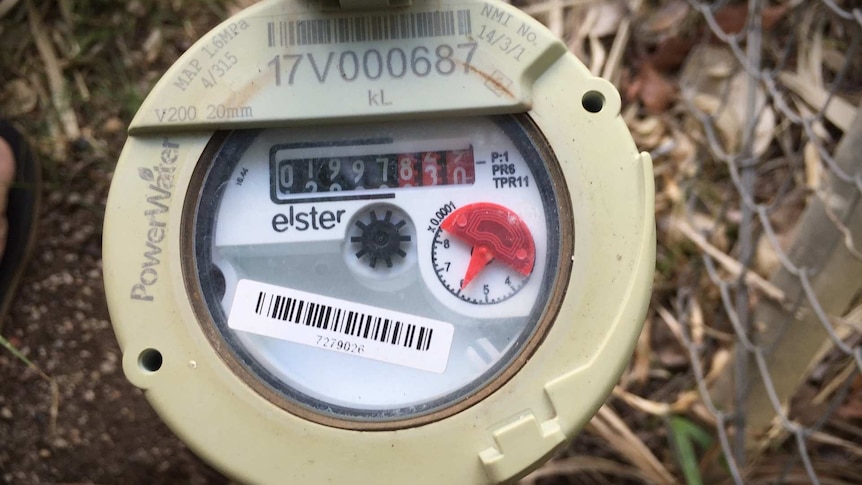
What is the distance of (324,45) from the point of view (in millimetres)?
695

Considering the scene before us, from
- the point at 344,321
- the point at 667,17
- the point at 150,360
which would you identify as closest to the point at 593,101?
the point at 344,321

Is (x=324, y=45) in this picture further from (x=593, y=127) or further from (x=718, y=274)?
(x=718, y=274)

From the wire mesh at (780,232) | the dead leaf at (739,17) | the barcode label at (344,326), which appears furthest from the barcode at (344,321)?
the dead leaf at (739,17)

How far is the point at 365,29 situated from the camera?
70cm

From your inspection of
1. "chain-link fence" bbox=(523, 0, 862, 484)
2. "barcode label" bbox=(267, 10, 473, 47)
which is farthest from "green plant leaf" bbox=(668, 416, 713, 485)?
"barcode label" bbox=(267, 10, 473, 47)

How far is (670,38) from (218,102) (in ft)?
2.88

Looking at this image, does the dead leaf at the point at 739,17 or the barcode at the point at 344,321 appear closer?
the barcode at the point at 344,321

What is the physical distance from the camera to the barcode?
700 mm

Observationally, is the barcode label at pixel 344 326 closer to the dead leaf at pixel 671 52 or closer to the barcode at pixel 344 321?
the barcode at pixel 344 321

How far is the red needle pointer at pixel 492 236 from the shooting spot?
0.70m

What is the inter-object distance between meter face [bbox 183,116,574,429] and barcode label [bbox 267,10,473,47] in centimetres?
8

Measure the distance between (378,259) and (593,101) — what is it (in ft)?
0.83

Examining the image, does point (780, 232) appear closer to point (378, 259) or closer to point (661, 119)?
point (661, 119)

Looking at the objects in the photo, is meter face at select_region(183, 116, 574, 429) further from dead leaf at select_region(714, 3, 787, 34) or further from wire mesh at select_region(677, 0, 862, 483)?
dead leaf at select_region(714, 3, 787, 34)
